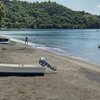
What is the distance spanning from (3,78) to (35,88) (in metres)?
3.88

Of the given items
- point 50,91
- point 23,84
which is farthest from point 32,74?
point 50,91

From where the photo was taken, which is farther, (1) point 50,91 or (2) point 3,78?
(2) point 3,78

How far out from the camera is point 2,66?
82.7ft

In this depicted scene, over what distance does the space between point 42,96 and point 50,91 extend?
1.39 meters

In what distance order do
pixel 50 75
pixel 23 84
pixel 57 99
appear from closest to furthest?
pixel 57 99 → pixel 23 84 → pixel 50 75

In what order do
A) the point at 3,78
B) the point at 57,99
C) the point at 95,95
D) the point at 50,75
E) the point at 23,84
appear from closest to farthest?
the point at 57,99
the point at 95,95
the point at 23,84
the point at 3,78
the point at 50,75

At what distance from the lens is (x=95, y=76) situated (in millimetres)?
28078

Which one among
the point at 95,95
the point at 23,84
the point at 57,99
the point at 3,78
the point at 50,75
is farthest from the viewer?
the point at 50,75

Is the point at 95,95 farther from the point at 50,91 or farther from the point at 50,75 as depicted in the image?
the point at 50,75

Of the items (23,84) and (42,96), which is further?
(23,84)

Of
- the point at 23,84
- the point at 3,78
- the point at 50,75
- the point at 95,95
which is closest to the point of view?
the point at 95,95

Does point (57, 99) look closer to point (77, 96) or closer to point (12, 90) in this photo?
point (77, 96)

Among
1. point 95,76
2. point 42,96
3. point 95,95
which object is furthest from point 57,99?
point 95,76

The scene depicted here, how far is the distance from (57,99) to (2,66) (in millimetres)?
8058
